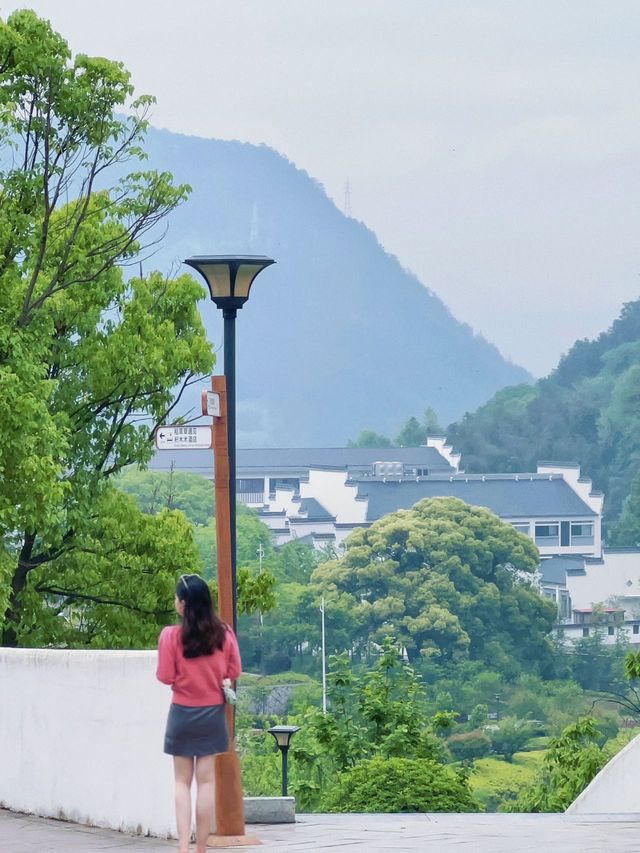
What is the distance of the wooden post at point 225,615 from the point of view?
6773 millimetres

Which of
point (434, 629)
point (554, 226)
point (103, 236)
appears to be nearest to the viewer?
point (103, 236)

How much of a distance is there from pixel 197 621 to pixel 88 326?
1408 cm

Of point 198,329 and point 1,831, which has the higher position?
point 198,329

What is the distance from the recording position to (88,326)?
19344mm

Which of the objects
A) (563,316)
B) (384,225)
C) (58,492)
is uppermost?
(384,225)

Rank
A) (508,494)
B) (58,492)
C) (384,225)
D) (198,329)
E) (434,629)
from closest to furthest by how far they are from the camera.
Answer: (58,492), (198,329), (434,629), (508,494), (384,225)

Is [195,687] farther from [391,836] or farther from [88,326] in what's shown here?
[88,326]

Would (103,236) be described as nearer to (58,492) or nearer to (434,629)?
(58,492)

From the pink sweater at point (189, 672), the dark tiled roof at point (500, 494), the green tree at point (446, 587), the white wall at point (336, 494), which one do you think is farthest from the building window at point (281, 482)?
the pink sweater at point (189, 672)

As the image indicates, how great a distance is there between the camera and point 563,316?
166 meters

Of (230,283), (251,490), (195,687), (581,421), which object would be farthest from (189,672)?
(251,490)

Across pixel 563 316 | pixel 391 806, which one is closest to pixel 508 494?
pixel 563 316

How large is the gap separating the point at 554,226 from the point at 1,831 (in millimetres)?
161976

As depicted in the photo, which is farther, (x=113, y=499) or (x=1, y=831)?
(x=113, y=499)
